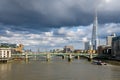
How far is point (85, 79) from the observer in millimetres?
78500

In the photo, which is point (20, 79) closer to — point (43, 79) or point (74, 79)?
point (43, 79)

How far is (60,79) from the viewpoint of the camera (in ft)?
256

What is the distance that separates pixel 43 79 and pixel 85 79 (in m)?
10.6

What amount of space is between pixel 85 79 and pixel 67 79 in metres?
4.62

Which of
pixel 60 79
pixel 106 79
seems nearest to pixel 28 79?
pixel 60 79

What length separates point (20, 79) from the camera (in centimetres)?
7775

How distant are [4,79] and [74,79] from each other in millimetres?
17419

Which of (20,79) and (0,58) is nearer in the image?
(20,79)

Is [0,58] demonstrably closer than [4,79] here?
No

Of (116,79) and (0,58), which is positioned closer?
(116,79)

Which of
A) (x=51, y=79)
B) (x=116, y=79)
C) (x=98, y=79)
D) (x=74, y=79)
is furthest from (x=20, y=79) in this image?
(x=116, y=79)

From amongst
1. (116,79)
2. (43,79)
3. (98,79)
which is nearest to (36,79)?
(43,79)

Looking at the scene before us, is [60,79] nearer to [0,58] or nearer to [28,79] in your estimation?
[28,79]

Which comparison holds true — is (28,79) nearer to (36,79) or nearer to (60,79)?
(36,79)
